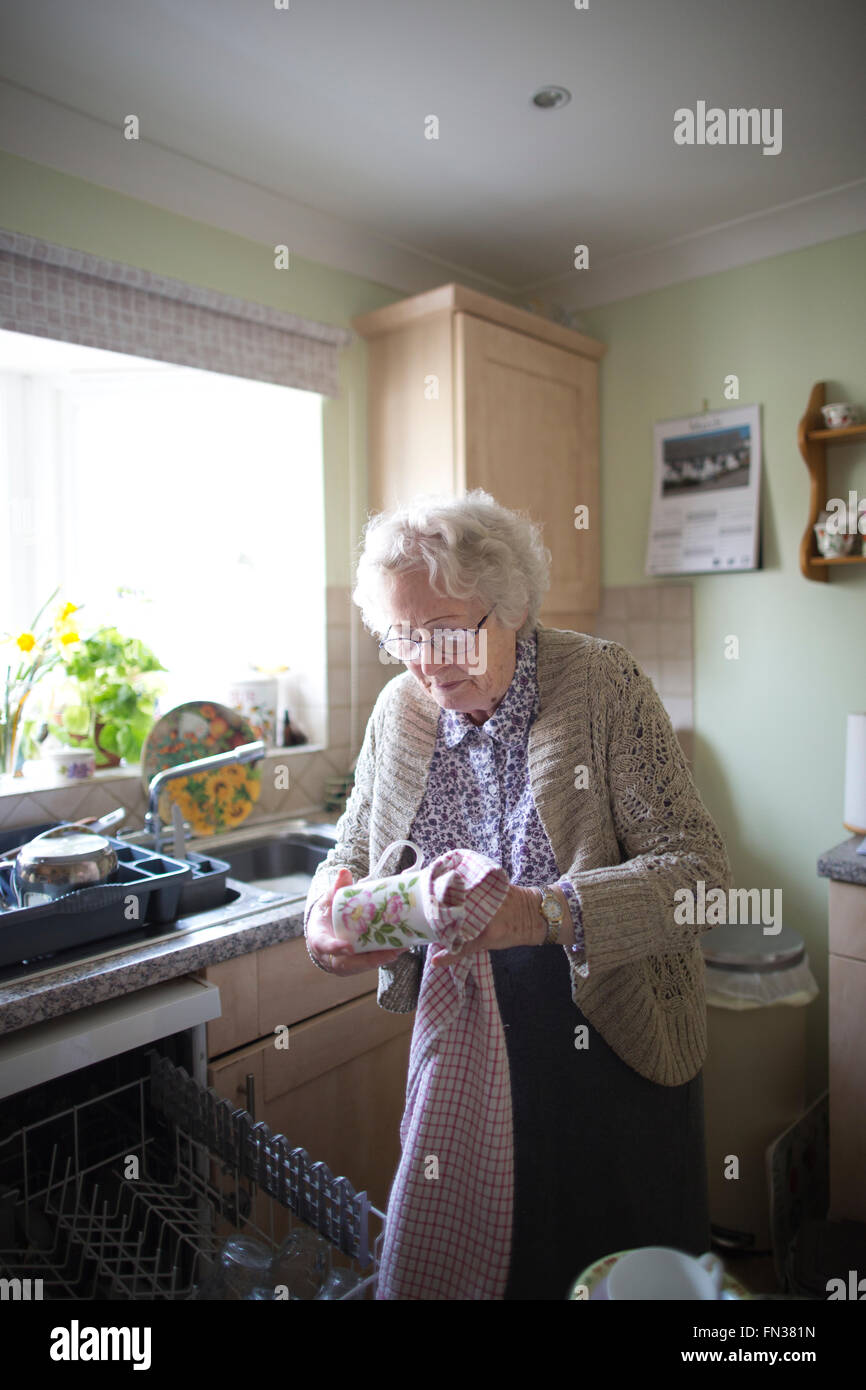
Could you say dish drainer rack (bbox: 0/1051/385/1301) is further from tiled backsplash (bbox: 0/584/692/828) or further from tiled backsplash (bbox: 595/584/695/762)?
tiled backsplash (bbox: 595/584/695/762)

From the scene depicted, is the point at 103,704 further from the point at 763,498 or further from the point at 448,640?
the point at 763,498

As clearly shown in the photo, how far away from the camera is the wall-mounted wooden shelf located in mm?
2096

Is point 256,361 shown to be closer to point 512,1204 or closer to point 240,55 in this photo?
point 240,55

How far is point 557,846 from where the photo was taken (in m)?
1.09

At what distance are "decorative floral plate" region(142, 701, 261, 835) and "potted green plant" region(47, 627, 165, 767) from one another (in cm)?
12

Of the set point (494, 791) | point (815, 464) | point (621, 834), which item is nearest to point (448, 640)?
point (494, 791)

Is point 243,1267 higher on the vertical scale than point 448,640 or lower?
lower

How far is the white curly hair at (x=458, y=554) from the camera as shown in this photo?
43.0 inches

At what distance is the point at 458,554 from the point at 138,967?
81 cm

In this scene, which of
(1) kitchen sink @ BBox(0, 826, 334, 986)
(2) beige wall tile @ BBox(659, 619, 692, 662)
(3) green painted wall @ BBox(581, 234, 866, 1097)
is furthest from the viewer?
(2) beige wall tile @ BBox(659, 619, 692, 662)

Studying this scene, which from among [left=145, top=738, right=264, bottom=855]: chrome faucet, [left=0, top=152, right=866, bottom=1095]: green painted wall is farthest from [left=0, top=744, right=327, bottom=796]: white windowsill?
[left=0, top=152, right=866, bottom=1095]: green painted wall
